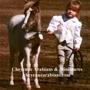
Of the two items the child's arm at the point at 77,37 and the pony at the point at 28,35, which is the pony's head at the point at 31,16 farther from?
the child's arm at the point at 77,37

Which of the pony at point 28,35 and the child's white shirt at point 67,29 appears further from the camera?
the child's white shirt at point 67,29

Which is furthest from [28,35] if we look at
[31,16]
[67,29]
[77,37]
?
[77,37]

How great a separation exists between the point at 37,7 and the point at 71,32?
0.88m

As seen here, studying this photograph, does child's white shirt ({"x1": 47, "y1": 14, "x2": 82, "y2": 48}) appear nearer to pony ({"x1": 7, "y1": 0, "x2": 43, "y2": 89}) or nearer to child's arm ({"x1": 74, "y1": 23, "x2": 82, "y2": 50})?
child's arm ({"x1": 74, "y1": 23, "x2": 82, "y2": 50})

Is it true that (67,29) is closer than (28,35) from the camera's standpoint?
No

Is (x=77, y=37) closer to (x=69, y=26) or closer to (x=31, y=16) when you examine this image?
(x=69, y=26)

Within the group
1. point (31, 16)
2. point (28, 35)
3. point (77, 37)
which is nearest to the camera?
point (31, 16)

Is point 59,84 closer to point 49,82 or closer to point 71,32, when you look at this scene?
point 49,82

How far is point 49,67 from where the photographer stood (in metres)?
11.0

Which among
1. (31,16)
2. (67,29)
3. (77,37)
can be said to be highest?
(31,16)

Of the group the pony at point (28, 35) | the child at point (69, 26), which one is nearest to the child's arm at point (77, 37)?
the child at point (69, 26)

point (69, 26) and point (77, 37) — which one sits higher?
point (69, 26)

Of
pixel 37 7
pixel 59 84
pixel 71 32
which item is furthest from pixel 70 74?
pixel 37 7

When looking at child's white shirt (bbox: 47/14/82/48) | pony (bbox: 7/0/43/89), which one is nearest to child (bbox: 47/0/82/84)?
child's white shirt (bbox: 47/14/82/48)
